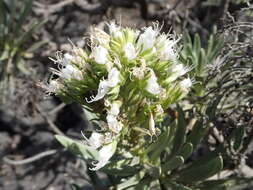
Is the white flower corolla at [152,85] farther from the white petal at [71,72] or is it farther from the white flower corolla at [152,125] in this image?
the white petal at [71,72]

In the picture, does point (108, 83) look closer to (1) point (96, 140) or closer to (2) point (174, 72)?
(1) point (96, 140)

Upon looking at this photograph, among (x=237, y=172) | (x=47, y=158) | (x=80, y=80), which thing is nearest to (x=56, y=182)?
(x=47, y=158)

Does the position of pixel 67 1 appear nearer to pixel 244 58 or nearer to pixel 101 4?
pixel 101 4

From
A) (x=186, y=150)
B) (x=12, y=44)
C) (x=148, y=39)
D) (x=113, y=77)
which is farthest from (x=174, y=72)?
(x=12, y=44)

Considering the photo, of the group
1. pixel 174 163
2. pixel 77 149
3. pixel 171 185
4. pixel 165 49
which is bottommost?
pixel 171 185

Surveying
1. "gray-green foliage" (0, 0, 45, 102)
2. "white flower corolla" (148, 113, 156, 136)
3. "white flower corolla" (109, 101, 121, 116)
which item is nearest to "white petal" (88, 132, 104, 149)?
"white flower corolla" (109, 101, 121, 116)

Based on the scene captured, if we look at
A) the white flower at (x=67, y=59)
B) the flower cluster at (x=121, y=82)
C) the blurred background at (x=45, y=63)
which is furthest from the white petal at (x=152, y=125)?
the blurred background at (x=45, y=63)

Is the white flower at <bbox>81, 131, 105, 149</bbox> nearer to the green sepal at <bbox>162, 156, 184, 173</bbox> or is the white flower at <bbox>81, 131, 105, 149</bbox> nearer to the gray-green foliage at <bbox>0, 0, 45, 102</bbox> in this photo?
the green sepal at <bbox>162, 156, 184, 173</bbox>
